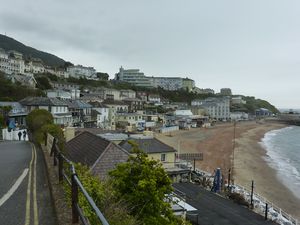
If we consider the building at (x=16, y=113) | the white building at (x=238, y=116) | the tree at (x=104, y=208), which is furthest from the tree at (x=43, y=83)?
the white building at (x=238, y=116)

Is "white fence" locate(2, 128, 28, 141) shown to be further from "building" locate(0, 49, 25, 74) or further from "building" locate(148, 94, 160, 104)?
"building" locate(148, 94, 160, 104)

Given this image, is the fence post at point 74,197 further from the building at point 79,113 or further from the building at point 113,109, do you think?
the building at point 113,109

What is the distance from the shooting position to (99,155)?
19.1 m

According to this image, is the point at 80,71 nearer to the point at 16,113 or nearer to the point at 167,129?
the point at 167,129

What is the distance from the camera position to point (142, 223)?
8.31 metres

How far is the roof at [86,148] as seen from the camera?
19578mm

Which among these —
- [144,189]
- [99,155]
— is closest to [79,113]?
[99,155]

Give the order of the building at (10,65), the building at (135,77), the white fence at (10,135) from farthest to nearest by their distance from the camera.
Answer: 1. the building at (135,77)
2. the building at (10,65)
3. the white fence at (10,135)

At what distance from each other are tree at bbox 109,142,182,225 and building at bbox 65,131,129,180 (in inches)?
278

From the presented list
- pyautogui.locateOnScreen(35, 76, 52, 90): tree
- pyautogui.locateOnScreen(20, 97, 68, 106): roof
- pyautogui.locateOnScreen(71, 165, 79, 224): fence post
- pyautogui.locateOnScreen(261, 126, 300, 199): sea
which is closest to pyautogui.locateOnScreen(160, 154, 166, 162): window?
pyautogui.locateOnScreen(261, 126, 300, 199): sea

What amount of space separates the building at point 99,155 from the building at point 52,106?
1217 inches

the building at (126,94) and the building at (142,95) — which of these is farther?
the building at (142,95)

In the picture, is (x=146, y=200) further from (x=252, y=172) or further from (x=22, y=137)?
(x=252, y=172)

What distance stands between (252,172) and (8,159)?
33738mm
